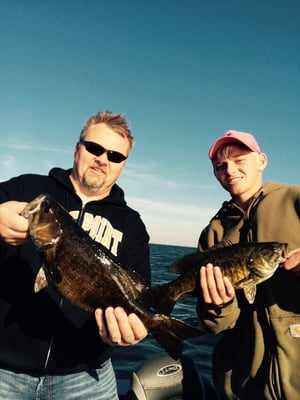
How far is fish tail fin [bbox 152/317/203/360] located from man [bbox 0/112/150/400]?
210mm

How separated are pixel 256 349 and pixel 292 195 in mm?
1716

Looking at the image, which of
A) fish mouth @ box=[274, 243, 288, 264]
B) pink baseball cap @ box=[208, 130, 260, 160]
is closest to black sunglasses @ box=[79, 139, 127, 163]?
pink baseball cap @ box=[208, 130, 260, 160]

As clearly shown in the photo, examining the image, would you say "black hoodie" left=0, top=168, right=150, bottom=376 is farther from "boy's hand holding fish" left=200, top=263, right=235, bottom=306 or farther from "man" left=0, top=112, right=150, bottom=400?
"boy's hand holding fish" left=200, top=263, right=235, bottom=306

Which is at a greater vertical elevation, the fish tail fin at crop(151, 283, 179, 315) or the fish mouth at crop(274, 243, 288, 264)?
the fish mouth at crop(274, 243, 288, 264)

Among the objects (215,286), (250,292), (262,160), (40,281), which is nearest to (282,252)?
(250,292)

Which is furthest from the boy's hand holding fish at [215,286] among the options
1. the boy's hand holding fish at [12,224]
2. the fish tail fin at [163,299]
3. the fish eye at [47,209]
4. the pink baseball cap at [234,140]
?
the boy's hand holding fish at [12,224]

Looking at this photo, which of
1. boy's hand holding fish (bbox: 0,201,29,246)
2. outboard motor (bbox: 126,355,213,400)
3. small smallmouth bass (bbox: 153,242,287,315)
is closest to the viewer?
boy's hand holding fish (bbox: 0,201,29,246)

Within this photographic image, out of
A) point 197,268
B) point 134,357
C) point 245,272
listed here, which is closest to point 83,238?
point 197,268

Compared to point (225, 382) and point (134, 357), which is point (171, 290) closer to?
point (225, 382)

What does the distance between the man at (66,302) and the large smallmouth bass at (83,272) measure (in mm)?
135

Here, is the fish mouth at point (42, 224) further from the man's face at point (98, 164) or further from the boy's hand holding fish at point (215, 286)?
the boy's hand holding fish at point (215, 286)

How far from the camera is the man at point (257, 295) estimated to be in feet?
10.8

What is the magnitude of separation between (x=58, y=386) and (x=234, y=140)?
10.9ft

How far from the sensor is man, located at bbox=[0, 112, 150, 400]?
10.2 ft
